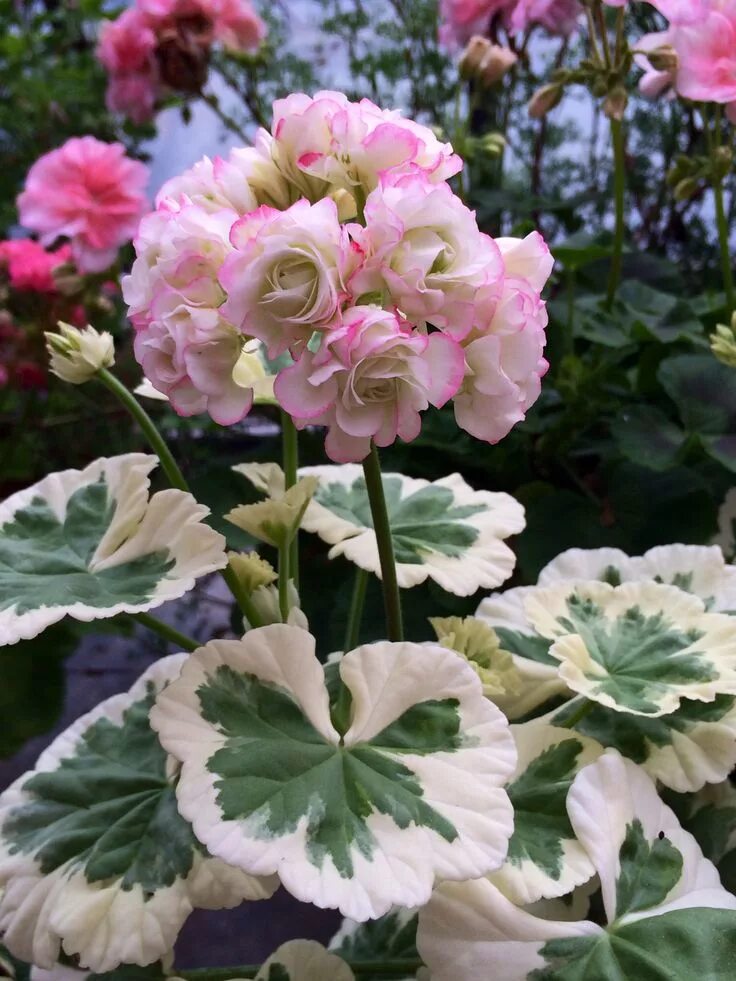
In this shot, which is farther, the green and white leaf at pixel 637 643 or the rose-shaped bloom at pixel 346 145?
the green and white leaf at pixel 637 643

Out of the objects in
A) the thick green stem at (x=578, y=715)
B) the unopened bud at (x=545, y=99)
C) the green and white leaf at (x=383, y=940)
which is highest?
the unopened bud at (x=545, y=99)

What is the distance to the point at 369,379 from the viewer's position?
14.0 inches

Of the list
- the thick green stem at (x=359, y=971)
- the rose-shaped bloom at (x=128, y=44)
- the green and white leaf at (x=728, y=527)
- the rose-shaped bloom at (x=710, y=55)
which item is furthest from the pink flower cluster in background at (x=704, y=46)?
the thick green stem at (x=359, y=971)

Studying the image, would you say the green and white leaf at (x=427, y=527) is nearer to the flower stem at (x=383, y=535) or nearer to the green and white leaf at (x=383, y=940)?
the flower stem at (x=383, y=535)

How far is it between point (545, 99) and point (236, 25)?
384 millimetres

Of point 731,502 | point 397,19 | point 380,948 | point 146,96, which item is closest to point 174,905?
point 380,948

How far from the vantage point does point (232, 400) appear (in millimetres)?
403

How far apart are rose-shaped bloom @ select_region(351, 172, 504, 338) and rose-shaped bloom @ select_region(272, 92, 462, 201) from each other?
0.03 metres

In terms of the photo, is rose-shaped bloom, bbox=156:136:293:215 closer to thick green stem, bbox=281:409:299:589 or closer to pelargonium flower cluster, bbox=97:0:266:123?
thick green stem, bbox=281:409:299:589

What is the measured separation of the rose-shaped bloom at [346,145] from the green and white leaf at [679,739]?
1.10 feet

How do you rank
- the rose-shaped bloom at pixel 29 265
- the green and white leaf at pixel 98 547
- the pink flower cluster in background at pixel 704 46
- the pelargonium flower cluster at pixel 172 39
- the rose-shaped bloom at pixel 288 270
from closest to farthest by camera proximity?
1. the rose-shaped bloom at pixel 288 270
2. the green and white leaf at pixel 98 547
3. the pink flower cluster in background at pixel 704 46
4. the pelargonium flower cluster at pixel 172 39
5. the rose-shaped bloom at pixel 29 265

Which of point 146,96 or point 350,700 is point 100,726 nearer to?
point 350,700

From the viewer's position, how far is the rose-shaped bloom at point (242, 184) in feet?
1.31

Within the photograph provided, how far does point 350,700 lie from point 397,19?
3.45ft
